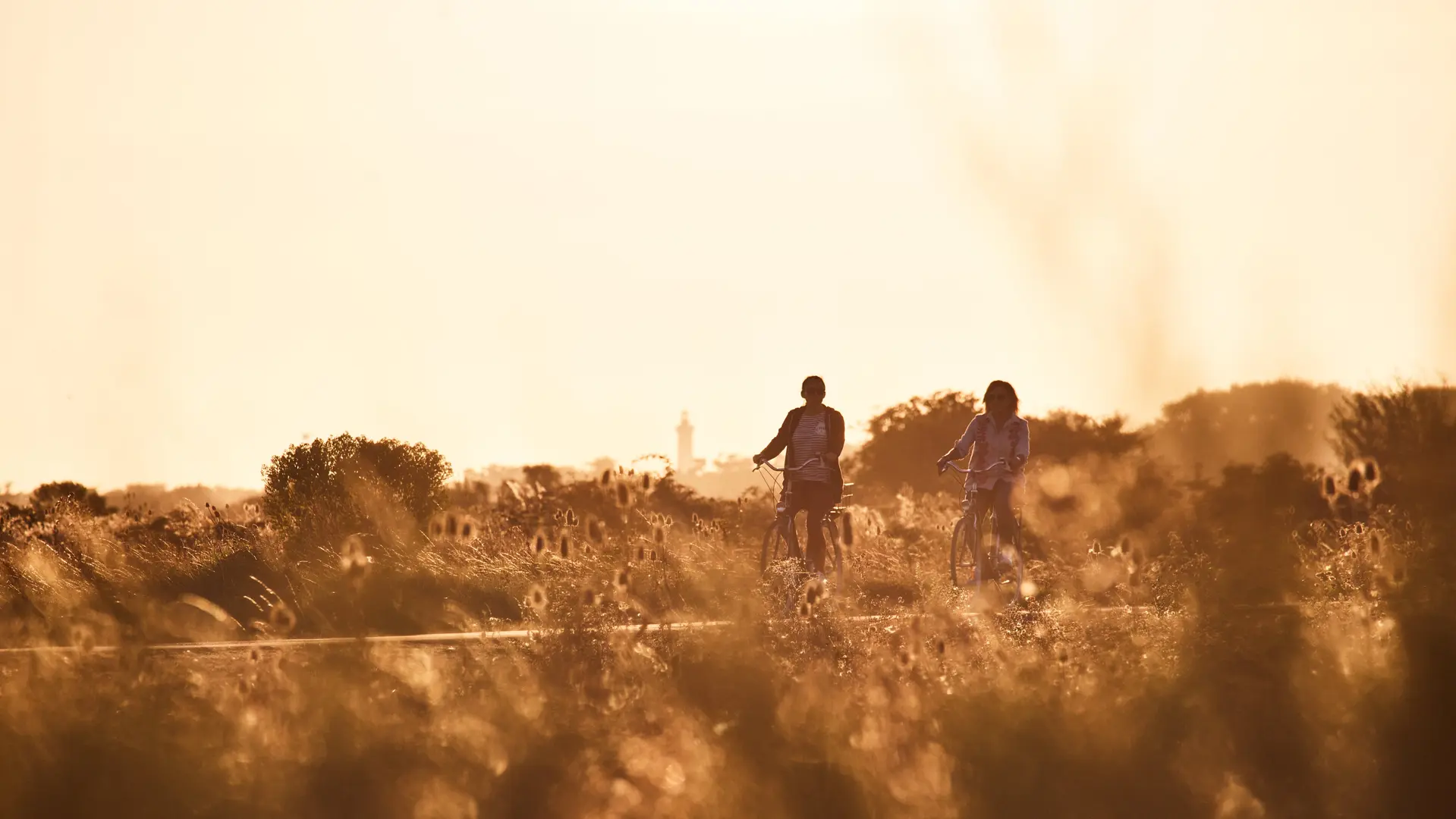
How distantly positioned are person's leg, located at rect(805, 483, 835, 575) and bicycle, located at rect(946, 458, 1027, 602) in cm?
142

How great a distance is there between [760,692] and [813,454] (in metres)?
7.02

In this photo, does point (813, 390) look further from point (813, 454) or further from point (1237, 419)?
point (1237, 419)

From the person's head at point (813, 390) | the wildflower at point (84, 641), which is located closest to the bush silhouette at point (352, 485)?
the person's head at point (813, 390)

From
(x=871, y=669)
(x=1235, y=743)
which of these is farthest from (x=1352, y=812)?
(x=871, y=669)

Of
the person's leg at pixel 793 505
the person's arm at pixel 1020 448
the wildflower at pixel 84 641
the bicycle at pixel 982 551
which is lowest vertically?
the wildflower at pixel 84 641

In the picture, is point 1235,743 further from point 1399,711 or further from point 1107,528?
point 1107,528

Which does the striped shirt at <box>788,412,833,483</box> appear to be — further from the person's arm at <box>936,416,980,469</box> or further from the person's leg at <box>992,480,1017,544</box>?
the person's leg at <box>992,480,1017,544</box>

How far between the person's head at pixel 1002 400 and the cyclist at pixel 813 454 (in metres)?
1.44

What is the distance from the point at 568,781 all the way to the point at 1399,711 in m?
4.88

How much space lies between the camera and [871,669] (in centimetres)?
1154

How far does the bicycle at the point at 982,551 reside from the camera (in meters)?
17.7

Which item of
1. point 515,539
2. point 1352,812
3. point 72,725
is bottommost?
point 1352,812

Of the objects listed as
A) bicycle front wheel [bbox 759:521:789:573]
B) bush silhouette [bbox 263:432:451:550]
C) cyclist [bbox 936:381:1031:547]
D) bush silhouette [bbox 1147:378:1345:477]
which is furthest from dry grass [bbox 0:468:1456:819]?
bush silhouette [bbox 1147:378:1345:477]

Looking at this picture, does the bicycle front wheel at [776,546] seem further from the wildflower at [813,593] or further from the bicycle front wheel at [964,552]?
the wildflower at [813,593]
